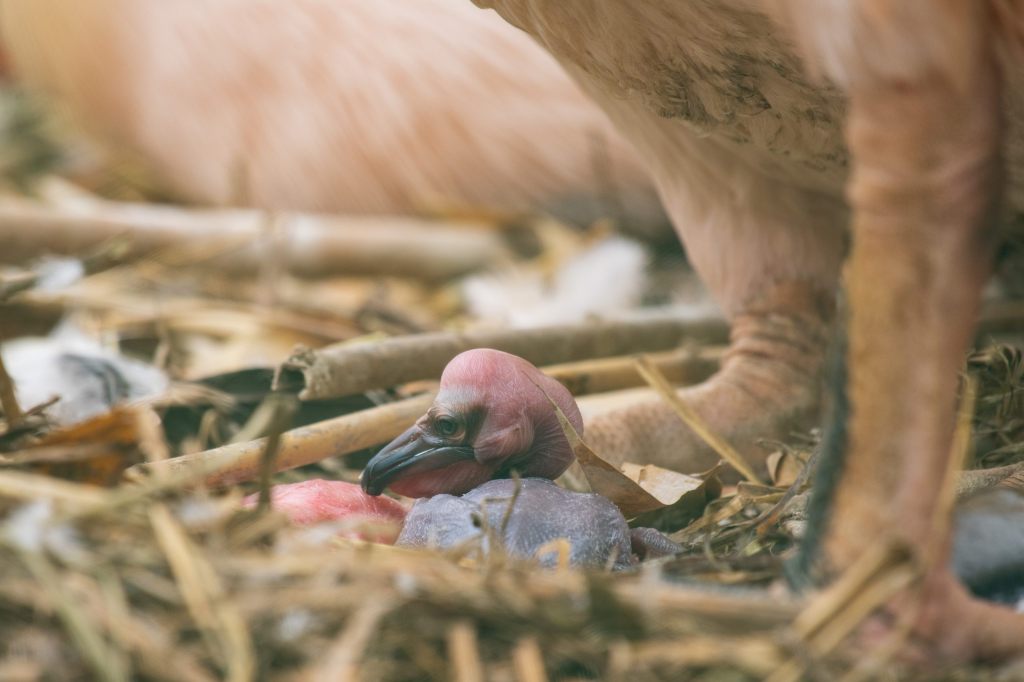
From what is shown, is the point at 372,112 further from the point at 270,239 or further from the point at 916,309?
the point at 916,309

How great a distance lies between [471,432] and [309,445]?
0.19 m

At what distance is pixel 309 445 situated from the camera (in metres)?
1.10

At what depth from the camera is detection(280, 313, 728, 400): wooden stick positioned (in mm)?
1188

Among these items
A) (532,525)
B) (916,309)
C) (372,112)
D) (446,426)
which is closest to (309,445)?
(446,426)

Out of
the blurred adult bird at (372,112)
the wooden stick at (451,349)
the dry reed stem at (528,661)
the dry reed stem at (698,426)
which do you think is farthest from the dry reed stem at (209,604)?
the blurred adult bird at (372,112)

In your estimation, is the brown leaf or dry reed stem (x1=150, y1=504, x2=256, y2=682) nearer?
dry reed stem (x1=150, y1=504, x2=256, y2=682)

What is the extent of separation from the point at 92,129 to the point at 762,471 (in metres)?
2.21

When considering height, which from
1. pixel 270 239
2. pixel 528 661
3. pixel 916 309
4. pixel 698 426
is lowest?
pixel 270 239

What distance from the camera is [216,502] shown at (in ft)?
2.61

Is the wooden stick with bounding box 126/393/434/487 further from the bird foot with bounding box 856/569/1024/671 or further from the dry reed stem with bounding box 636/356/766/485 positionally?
the bird foot with bounding box 856/569/1024/671

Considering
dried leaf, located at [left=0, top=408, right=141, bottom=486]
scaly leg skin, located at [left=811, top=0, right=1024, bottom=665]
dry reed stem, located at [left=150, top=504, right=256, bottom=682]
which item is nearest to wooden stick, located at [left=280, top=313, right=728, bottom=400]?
dried leaf, located at [left=0, top=408, right=141, bottom=486]

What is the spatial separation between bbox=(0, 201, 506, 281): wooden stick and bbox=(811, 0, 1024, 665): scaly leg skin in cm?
146

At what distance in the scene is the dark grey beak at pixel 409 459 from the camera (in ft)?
3.23

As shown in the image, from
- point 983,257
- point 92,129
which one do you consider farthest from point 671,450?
point 92,129
